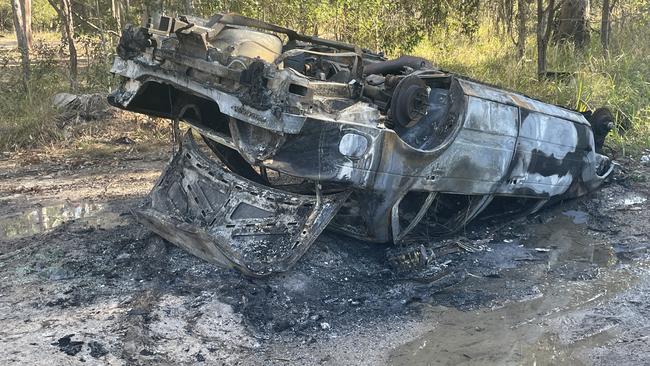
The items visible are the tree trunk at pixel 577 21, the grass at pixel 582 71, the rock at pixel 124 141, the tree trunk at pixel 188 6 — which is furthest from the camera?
the tree trunk at pixel 577 21

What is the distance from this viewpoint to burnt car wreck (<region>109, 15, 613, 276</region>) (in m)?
3.69

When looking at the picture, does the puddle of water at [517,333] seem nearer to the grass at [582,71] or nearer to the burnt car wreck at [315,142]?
the burnt car wreck at [315,142]

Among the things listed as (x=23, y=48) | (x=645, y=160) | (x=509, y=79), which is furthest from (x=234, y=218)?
(x=23, y=48)

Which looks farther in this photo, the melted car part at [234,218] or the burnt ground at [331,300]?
the melted car part at [234,218]

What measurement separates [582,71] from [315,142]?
7.10 metres

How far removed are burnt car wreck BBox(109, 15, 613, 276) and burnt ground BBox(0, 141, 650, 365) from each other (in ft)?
0.87

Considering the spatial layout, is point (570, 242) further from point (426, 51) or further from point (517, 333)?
point (426, 51)

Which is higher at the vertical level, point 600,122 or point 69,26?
point 69,26

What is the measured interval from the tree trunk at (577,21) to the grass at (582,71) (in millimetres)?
211

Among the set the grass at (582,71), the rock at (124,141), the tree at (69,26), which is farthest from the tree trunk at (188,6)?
the grass at (582,71)

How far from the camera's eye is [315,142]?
367 cm

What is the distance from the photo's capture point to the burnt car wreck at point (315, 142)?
12.1 ft

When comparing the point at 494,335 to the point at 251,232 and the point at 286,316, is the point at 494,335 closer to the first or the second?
the point at 286,316

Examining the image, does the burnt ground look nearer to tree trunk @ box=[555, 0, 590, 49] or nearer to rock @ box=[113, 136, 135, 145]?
rock @ box=[113, 136, 135, 145]
